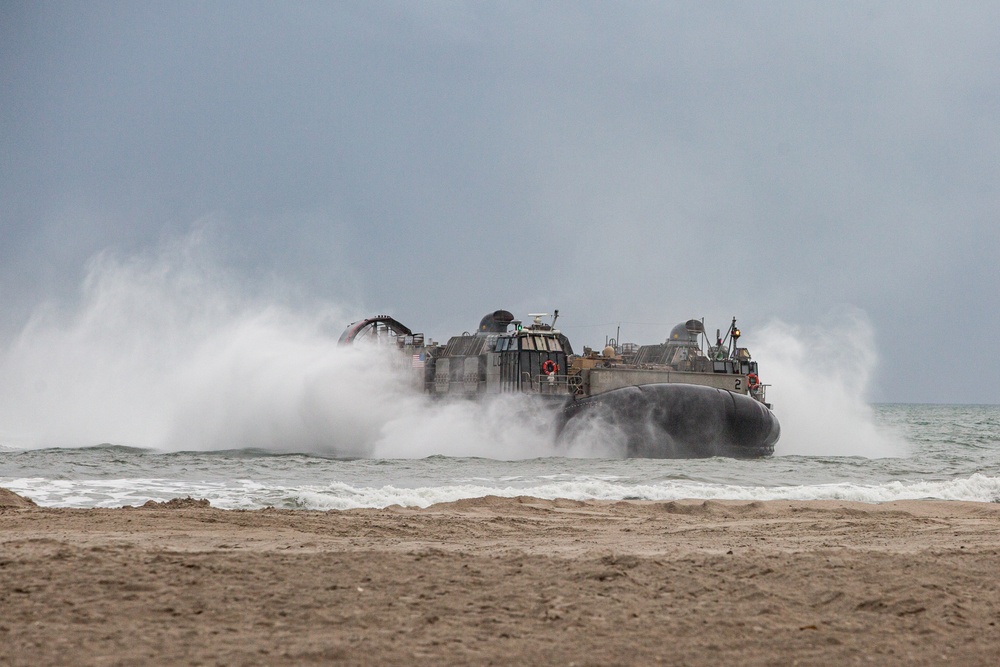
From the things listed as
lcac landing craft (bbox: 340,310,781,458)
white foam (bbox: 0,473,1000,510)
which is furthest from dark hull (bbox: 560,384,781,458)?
white foam (bbox: 0,473,1000,510)

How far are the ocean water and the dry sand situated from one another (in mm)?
3387

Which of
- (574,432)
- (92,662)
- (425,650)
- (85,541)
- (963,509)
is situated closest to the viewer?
(92,662)

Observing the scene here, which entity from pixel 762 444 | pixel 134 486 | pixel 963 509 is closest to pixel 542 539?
pixel 963 509

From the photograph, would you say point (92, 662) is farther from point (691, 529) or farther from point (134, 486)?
point (134, 486)

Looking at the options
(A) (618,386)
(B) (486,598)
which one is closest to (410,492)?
→ (B) (486,598)

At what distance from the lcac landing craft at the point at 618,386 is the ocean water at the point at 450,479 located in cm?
131

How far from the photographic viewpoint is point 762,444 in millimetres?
21406

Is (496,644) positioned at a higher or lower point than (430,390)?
lower

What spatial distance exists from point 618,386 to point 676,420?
1973 mm

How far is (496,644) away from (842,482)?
11.0 meters

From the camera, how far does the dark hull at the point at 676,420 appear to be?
2038 cm

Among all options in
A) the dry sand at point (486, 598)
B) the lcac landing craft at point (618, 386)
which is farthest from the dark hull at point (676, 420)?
the dry sand at point (486, 598)

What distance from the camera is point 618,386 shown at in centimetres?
2206

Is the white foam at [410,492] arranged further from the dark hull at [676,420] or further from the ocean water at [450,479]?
the dark hull at [676,420]
